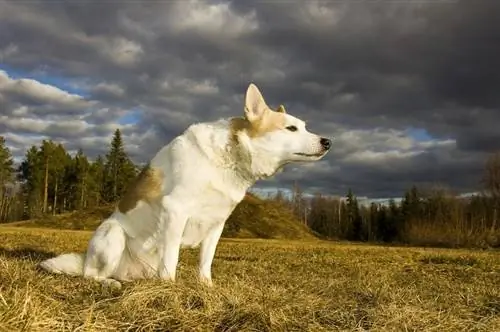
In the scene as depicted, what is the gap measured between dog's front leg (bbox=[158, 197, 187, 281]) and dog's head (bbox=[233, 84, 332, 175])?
4.18ft

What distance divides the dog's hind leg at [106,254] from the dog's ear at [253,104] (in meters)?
2.33

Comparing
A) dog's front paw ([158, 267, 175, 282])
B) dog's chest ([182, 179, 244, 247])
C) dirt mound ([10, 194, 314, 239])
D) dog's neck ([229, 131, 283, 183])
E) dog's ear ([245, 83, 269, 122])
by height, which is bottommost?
dirt mound ([10, 194, 314, 239])

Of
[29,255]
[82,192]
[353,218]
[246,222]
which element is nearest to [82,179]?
[82,192]

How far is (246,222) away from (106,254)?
55.8m

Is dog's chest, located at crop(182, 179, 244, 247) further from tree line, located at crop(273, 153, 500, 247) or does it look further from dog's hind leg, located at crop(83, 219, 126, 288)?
tree line, located at crop(273, 153, 500, 247)

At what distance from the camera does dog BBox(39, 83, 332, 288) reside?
23.6 feet

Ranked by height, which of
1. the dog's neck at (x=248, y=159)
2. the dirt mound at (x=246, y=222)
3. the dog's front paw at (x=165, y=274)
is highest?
the dog's neck at (x=248, y=159)

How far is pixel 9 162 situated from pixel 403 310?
3680 inches

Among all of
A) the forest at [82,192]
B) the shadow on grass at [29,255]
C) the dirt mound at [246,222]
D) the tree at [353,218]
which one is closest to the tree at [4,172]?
the forest at [82,192]

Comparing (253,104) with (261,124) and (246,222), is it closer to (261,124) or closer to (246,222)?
(261,124)

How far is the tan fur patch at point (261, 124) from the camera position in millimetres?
7633

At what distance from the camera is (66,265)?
307 inches

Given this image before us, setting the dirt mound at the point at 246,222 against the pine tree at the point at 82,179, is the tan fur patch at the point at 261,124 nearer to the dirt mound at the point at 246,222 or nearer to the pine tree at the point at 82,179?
the dirt mound at the point at 246,222

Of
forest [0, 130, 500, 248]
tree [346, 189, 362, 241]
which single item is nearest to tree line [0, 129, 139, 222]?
forest [0, 130, 500, 248]
